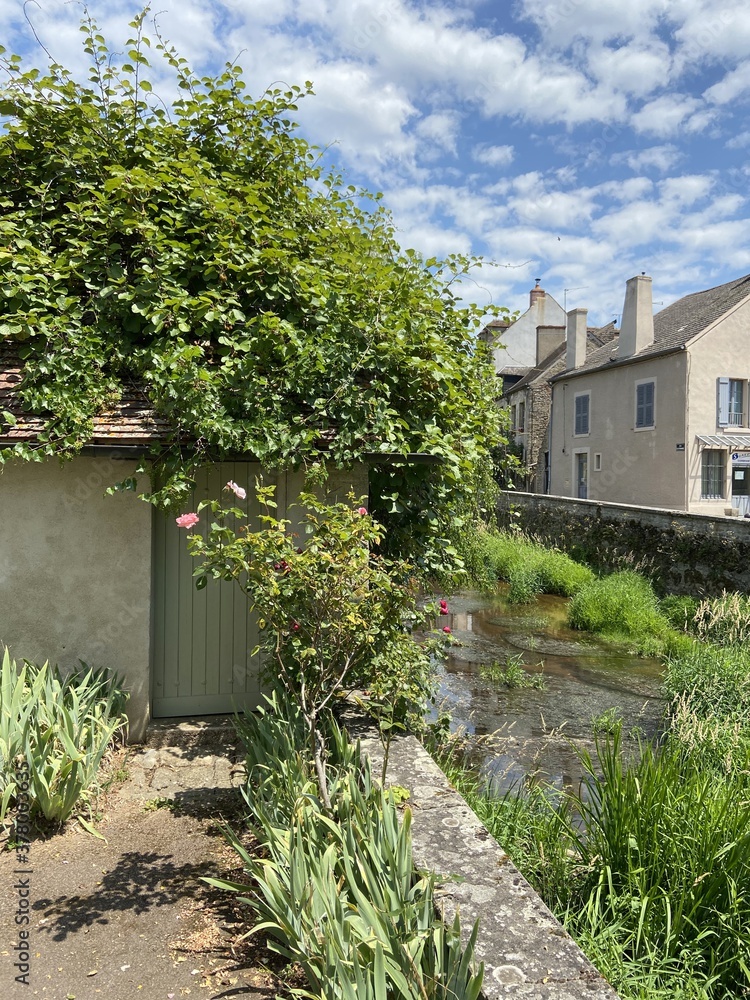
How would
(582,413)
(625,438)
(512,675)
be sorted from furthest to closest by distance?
(582,413)
(625,438)
(512,675)

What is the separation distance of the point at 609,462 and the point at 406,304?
922 inches

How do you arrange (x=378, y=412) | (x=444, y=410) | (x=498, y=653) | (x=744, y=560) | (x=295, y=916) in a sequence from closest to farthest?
1. (x=295, y=916)
2. (x=378, y=412)
3. (x=444, y=410)
4. (x=498, y=653)
5. (x=744, y=560)

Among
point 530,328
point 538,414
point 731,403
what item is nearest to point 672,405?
point 731,403

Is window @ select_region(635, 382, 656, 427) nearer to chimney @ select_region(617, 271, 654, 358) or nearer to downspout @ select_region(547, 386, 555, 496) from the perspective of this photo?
chimney @ select_region(617, 271, 654, 358)

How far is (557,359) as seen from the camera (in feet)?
117

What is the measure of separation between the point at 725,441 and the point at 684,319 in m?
5.19

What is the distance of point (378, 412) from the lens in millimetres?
5699

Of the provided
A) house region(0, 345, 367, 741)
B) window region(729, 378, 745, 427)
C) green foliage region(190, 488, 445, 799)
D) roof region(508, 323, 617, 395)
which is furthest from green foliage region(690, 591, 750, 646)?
roof region(508, 323, 617, 395)

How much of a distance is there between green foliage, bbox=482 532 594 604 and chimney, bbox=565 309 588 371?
1496cm

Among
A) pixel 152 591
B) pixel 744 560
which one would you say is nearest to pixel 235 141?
pixel 152 591

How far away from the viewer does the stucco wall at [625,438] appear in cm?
2420

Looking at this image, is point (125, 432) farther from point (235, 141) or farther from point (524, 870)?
point (524, 870)

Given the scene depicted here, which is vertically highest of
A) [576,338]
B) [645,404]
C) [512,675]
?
[576,338]

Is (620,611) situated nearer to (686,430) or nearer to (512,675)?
(512,675)
